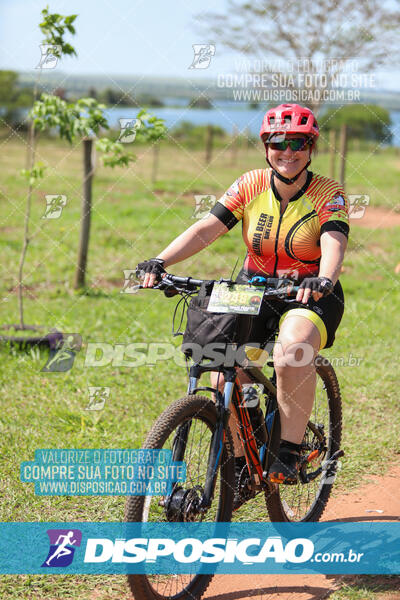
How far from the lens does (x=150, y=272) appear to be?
339 centimetres

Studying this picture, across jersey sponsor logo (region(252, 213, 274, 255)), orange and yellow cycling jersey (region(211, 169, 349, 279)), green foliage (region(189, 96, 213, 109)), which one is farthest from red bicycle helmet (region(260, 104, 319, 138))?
green foliage (region(189, 96, 213, 109))

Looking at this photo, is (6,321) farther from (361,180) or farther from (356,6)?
(361,180)

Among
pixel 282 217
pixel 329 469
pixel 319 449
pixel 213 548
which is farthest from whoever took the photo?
pixel 329 469

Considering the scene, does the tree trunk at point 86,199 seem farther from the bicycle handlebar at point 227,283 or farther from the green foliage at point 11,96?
the green foliage at point 11,96

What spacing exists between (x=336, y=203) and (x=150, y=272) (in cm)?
104

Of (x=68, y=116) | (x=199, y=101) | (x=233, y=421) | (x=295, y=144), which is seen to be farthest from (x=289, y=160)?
(x=199, y=101)

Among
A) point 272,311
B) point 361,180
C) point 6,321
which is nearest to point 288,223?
point 272,311

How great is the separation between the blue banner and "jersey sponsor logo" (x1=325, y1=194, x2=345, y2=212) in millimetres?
1659

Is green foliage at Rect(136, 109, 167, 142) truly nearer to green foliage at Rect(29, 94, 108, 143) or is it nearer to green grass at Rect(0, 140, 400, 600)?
green foliage at Rect(29, 94, 108, 143)

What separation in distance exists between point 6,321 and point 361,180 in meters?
14.7

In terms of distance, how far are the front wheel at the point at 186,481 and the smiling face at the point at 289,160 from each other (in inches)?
52.0

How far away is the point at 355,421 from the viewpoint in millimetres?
5594

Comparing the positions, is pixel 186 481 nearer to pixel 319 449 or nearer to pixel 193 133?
pixel 319 449

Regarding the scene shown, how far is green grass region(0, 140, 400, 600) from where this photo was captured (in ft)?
14.6
